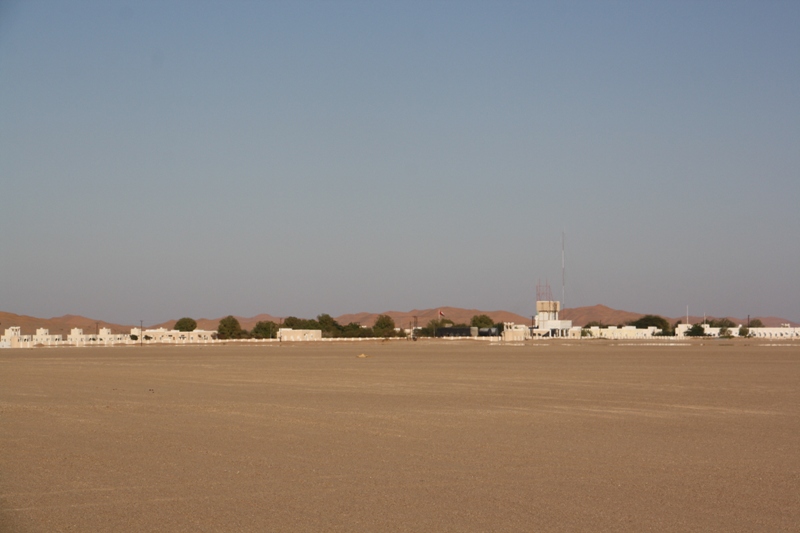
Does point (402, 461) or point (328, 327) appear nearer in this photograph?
point (402, 461)

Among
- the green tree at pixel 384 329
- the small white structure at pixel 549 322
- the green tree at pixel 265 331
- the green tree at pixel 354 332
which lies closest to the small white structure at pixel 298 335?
the green tree at pixel 265 331

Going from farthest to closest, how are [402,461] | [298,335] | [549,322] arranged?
[549,322], [298,335], [402,461]

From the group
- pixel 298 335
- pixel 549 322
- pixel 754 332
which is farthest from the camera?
pixel 754 332

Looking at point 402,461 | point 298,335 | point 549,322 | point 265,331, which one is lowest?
point 402,461

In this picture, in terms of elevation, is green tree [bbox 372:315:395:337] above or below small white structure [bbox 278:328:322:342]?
above

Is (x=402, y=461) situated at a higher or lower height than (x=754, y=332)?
lower

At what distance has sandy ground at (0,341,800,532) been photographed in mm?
9117

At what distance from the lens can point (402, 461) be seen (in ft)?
41.2

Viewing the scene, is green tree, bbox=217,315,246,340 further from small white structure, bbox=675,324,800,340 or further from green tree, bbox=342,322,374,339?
small white structure, bbox=675,324,800,340

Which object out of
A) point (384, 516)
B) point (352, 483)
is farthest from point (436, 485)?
point (384, 516)

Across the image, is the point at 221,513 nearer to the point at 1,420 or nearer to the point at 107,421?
the point at 107,421

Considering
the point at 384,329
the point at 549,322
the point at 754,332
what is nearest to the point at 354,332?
the point at 384,329

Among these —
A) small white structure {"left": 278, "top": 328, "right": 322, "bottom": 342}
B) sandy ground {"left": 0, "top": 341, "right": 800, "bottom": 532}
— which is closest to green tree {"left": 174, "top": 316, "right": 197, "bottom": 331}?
small white structure {"left": 278, "top": 328, "right": 322, "bottom": 342}

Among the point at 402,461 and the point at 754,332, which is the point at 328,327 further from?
the point at 402,461
